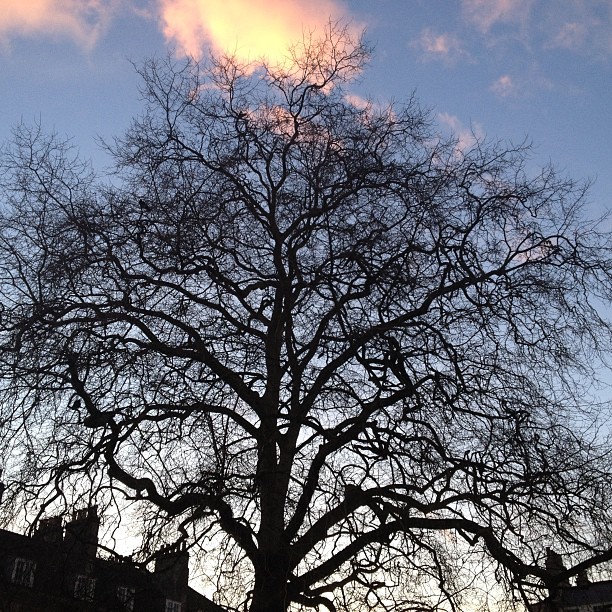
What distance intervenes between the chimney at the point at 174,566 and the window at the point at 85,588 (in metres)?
0.72

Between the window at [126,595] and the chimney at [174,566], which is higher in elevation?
the chimney at [174,566]

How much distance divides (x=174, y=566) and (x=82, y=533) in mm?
1153

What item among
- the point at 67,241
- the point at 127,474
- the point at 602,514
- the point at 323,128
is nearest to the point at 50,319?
the point at 67,241

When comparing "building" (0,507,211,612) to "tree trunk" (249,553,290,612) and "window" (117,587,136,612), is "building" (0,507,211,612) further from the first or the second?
"tree trunk" (249,553,290,612)

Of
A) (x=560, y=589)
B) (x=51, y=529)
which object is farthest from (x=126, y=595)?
(x=560, y=589)

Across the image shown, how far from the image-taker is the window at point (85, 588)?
8102mm

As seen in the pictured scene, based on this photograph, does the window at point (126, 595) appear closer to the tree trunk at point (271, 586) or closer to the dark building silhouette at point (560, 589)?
the tree trunk at point (271, 586)

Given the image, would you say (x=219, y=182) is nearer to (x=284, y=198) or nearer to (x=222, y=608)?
(x=284, y=198)

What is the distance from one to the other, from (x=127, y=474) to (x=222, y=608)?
6.91ft

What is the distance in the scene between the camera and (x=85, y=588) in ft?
26.8

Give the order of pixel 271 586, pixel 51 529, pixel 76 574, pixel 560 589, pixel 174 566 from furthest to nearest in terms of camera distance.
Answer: pixel 174 566
pixel 76 574
pixel 51 529
pixel 271 586
pixel 560 589

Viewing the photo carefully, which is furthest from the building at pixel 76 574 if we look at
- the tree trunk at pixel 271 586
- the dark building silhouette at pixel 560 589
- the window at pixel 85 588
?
the dark building silhouette at pixel 560 589

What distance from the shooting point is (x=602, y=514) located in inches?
329

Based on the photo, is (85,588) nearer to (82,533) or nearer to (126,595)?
(126,595)
